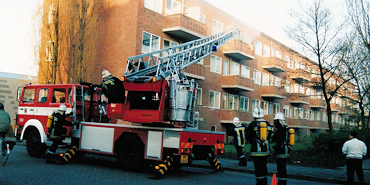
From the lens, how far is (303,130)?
44.2m

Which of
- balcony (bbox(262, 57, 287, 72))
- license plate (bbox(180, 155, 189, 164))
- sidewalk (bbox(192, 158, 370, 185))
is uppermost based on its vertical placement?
balcony (bbox(262, 57, 287, 72))

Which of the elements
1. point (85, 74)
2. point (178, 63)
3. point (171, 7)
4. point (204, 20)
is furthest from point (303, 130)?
point (178, 63)

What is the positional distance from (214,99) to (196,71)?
189 inches

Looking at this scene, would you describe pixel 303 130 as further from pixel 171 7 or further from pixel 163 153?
pixel 163 153

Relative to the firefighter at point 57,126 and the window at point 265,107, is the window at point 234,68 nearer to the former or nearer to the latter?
the window at point 265,107

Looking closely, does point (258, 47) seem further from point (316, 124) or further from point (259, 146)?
point (259, 146)

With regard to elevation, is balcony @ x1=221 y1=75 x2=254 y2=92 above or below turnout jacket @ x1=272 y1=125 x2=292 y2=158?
above

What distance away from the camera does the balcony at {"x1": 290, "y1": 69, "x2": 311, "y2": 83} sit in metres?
21.0

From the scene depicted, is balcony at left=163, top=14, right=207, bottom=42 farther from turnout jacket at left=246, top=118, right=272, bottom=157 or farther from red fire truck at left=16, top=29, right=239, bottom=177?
turnout jacket at left=246, top=118, right=272, bottom=157

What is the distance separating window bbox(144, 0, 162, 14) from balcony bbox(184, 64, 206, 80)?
4156 millimetres

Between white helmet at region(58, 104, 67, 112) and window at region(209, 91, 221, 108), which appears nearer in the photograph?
white helmet at region(58, 104, 67, 112)

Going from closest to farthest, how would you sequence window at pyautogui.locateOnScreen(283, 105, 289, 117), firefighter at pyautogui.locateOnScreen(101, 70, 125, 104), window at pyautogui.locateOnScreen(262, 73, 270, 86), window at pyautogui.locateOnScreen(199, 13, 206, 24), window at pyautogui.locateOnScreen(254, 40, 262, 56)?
firefighter at pyautogui.locateOnScreen(101, 70, 125, 104) → window at pyautogui.locateOnScreen(199, 13, 206, 24) → window at pyautogui.locateOnScreen(254, 40, 262, 56) → window at pyautogui.locateOnScreen(262, 73, 270, 86) → window at pyautogui.locateOnScreen(283, 105, 289, 117)

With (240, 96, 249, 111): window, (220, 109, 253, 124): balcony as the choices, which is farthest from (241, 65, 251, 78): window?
(220, 109, 253, 124): balcony

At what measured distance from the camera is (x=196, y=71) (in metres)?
23.1
